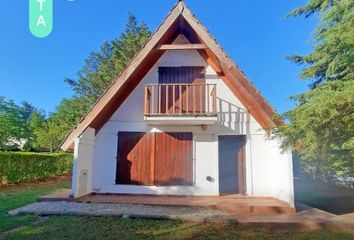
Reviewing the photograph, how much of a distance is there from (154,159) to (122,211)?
10.6 feet

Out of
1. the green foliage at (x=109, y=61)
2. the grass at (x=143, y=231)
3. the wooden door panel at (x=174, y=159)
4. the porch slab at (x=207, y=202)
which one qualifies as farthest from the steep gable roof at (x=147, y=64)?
the green foliage at (x=109, y=61)

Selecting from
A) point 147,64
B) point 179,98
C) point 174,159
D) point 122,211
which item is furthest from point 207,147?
point 122,211

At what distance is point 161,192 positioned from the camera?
32.3 feet

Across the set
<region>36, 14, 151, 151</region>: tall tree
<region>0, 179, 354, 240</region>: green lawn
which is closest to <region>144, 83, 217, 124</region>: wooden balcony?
<region>0, 179, 354, 240</region>: green lawn

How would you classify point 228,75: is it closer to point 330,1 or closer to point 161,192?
point 330,1

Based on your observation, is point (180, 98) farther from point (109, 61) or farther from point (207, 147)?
point (109, 61)

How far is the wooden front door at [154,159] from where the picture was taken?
32.7ft

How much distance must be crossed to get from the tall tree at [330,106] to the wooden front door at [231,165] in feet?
9.42

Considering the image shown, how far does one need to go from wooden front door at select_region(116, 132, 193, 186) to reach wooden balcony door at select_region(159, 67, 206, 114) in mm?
1031

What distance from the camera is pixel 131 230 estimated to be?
5.86 meters

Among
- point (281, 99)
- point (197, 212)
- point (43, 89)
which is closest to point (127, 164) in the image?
point (197, 212)

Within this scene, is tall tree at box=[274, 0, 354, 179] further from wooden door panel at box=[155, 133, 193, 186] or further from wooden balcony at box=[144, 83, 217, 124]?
wooden door panel at box=[155, 133, 193, 186]

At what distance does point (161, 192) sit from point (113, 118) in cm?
324

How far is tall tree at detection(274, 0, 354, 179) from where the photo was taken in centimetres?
595
